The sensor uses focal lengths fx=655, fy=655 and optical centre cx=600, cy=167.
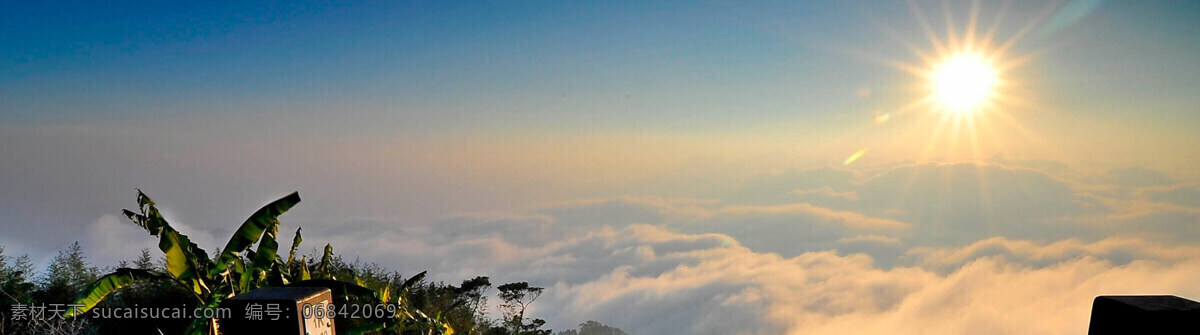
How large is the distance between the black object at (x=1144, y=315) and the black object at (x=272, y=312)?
436cm

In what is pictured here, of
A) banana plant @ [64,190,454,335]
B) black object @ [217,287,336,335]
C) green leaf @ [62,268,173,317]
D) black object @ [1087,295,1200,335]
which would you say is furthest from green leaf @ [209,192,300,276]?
black object @ [1087,295,1200,335]

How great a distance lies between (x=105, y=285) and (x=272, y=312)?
18.9 feet

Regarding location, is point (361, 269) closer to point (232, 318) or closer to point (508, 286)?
point (508, 286)

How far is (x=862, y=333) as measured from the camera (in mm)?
197125

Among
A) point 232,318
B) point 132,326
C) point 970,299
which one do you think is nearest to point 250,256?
point 132,326

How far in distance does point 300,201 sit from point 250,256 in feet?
8.56

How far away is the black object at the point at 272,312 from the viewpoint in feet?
14.6

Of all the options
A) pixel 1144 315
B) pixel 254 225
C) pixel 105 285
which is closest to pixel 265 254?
pixel 254 225

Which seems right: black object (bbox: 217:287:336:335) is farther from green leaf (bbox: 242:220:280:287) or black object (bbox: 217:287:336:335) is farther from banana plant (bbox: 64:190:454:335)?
green leaf (bbox: 242:220:280:287)

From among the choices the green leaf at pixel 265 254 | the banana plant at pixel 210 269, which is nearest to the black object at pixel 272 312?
the banana plant at pixel 210 269

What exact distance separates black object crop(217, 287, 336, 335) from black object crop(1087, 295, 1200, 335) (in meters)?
4.36

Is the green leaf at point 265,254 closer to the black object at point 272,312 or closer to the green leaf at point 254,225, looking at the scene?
the green leaf at point 254,225

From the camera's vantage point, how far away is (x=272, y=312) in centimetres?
446

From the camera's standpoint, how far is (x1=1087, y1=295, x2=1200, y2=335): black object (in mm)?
1877
